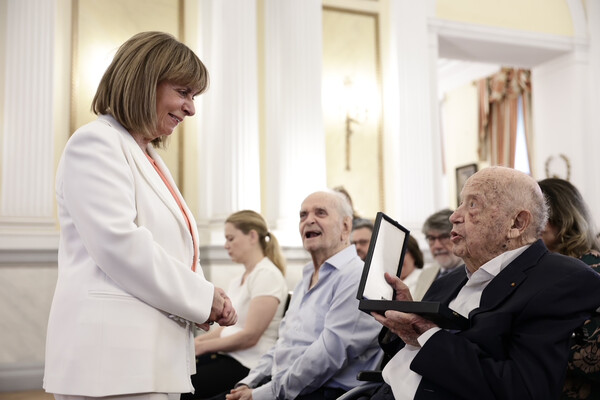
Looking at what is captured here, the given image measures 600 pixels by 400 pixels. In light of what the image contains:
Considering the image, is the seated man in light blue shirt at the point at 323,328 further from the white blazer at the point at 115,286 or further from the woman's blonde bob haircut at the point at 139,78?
the woman's blonde bob haircut at the point at 139,78

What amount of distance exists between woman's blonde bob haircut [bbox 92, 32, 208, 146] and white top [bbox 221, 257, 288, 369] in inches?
82.4

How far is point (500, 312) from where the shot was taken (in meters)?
1.92

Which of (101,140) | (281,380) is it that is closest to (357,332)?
(281,380)

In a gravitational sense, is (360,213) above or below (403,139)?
below

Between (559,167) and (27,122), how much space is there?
6295 millimetres

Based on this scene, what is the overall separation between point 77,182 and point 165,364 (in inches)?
19.2

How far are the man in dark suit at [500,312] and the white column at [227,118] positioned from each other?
4.51 m

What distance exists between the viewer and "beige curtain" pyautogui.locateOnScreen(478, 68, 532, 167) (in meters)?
11.4

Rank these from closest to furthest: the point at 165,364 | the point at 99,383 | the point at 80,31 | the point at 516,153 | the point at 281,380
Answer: the point at 99,383, the point at 165,364, the point at 281,380, the point at 80,31, the point at 516,153

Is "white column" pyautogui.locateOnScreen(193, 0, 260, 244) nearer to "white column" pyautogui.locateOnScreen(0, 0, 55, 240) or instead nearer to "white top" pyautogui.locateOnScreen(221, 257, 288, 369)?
"white column" pyautogui.locateOnScreen(0, 0, 55, 240)

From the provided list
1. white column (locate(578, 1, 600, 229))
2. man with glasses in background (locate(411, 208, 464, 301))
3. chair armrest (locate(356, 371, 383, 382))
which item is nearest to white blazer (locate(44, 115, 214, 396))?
chair armrest (locate(356, 371, 383, 382))

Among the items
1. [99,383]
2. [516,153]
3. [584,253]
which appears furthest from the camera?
[516,153]

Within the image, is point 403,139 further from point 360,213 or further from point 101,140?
point 101,140

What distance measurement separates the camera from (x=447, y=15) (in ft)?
26.2
